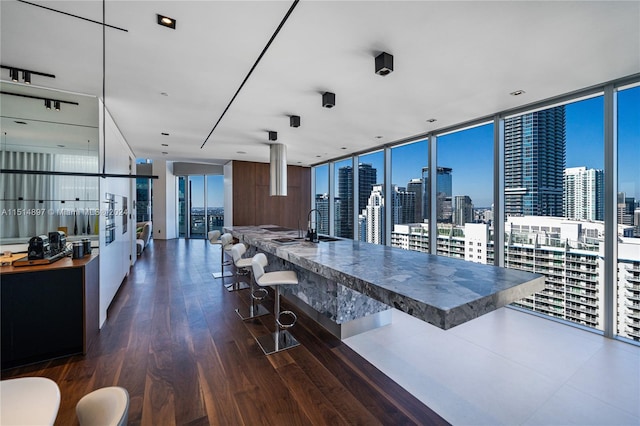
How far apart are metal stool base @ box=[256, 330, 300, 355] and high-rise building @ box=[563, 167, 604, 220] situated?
3.79 metres

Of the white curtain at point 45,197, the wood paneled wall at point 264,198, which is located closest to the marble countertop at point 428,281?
the white curtain at point 45,197

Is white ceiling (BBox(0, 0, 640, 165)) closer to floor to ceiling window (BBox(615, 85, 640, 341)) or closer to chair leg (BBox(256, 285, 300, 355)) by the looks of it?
floor to ceiling window (BBox(615, 85, 640, 341))

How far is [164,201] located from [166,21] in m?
10.7

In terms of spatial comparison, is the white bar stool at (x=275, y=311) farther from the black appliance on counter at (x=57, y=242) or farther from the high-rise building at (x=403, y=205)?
the high-rise building at (x=403, y=205)

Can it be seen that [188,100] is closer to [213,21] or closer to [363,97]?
[213,21]

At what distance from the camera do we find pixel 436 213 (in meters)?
4.95

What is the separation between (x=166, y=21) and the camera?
76.4 inches

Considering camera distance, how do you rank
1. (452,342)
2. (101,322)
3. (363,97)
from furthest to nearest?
1. (363,97)
2. (101,322)
3. (452,342)

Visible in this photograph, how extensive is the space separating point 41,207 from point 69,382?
2.04m

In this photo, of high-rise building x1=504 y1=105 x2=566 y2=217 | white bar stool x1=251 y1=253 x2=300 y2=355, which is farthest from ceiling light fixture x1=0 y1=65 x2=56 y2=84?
high-rise building x1=504 y1=105 x2=566 y2=217

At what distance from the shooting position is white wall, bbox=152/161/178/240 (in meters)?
11.0

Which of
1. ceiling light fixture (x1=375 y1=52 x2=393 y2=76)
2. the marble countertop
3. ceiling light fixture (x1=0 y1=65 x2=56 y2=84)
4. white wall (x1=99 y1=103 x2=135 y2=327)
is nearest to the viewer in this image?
the marble countertop

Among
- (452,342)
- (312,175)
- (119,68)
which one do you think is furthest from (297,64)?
(312,175)

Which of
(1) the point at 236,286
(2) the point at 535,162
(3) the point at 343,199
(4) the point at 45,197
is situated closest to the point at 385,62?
(2) the point at 535,162
